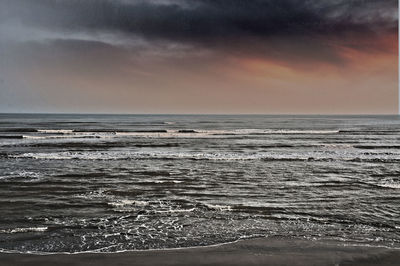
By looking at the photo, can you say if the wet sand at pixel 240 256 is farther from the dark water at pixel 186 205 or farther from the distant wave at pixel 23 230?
the distant wave at pixel 23 230

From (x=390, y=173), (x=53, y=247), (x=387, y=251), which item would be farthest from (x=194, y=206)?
(x=390, y=173)

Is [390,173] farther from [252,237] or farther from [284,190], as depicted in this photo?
[252,237]

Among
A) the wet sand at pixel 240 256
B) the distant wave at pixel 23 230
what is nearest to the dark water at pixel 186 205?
the distant wave at pixel 23 230

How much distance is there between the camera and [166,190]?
14.7 meters

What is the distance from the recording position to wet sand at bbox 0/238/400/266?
7.20 meters

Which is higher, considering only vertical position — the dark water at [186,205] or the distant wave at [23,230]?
the distant wave at [23,230]

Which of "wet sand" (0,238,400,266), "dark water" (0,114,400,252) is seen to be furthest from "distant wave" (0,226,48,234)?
"wet sand" (0,238,400,266)

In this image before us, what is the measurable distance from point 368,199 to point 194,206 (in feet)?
21.3

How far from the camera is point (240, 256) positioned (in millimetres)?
7555

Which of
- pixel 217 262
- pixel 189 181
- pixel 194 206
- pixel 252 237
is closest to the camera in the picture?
pixel 217 262

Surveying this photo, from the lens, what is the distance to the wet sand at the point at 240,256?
7.20 meters

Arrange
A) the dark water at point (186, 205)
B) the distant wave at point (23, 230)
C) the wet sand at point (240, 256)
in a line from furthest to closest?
the distant wave at point (23, 230) → the dark water at point (186, 205) → the wet sand at point (240, 256)

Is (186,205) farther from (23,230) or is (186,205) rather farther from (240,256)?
(23,230)

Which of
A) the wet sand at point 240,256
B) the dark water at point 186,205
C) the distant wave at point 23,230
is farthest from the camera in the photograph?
the distant wave at point 23,230
